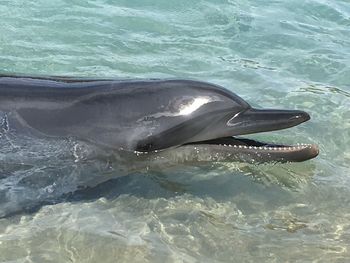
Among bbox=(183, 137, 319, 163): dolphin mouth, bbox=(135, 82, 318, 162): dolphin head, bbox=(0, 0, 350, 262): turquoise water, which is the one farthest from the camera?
bbox=(183, 137, 319, 163): dolphin mouth

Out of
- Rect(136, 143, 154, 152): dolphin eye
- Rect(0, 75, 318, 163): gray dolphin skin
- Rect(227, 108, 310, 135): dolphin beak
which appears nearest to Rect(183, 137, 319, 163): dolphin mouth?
Rect(0, 75, 318, 163): gray dolphin skin

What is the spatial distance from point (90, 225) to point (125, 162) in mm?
900

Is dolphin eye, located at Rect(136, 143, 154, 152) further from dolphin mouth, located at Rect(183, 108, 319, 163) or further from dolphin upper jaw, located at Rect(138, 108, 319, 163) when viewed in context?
dolphin mouth, located at Rect(183, 108, 319, 163)

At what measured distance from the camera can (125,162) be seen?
21.7 ft

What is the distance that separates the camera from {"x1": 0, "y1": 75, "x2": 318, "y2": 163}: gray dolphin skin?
634 cm

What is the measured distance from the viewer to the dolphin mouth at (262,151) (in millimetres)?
6453

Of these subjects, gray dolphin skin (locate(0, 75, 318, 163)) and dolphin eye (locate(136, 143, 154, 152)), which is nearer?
gray dolphin skin (locate(0, 75, 318, 163))

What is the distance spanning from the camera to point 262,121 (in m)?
6.34

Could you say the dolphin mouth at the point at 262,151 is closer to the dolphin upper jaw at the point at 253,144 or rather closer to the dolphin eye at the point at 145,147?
the dolphin upper jaw at the point at 253,144

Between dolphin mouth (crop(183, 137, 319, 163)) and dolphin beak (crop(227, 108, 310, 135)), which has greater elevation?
dolphin beak (crop(227, 108, 310, 135))

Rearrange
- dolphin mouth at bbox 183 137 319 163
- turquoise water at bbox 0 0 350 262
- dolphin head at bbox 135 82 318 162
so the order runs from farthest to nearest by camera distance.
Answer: dolphin mouth at bbox 183 137 319 163 → dolphin head at bbox 135 82 318 162 → turquoise water at bbox 0 0 350 262

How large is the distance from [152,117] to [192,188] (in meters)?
0.95

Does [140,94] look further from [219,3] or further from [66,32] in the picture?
[219,3]

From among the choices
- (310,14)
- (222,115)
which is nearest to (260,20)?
(310,14)
